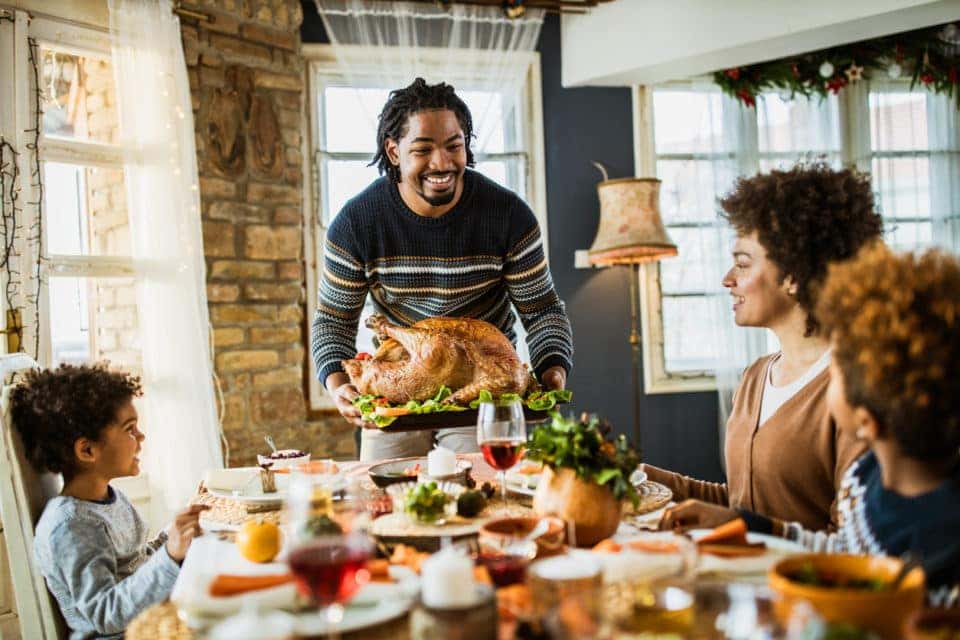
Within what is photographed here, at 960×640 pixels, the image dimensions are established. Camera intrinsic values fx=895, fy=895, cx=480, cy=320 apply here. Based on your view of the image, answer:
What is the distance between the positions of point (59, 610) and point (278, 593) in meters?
0.95

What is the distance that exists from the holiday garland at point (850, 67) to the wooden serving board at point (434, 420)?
3361mm

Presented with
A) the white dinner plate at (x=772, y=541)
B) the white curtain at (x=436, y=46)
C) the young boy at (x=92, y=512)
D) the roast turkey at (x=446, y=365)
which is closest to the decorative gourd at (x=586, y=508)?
the white dinner plate at (x=772, y=541)

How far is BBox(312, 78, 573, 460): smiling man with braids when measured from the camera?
8.97 ft

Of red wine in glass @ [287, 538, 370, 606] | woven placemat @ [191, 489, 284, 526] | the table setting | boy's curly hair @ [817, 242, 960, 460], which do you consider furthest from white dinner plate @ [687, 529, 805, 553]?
woven placemat @ [191, 489, 284, 526]

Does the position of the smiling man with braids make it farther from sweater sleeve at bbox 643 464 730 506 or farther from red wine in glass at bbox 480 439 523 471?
red wine in glass at bbox 480 439 523 471

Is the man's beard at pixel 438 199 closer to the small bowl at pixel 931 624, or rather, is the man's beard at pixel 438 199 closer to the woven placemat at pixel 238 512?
the woven placemat at pixel 238 512

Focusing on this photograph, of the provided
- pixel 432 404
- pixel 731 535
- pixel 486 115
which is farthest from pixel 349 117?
pixel 731 535

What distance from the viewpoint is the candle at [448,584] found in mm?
997

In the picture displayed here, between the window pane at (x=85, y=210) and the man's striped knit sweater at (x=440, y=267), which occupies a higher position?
the window pane at (x=85, y=210)

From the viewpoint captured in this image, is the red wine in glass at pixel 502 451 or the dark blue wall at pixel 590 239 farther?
the dark blue wall at pixel 590 239

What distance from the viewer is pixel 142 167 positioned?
387 centimetres

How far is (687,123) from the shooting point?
518 centimetres

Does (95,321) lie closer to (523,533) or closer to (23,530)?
(23,530)

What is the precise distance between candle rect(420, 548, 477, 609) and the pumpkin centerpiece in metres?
0.46
